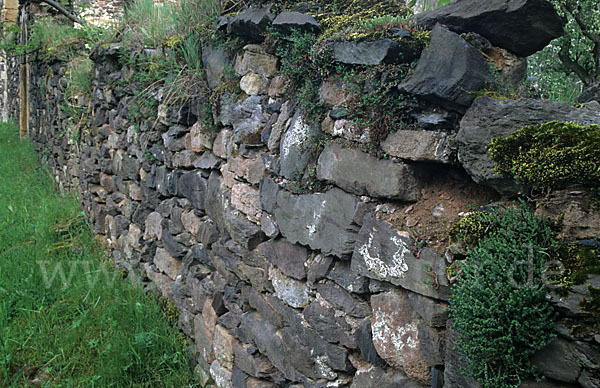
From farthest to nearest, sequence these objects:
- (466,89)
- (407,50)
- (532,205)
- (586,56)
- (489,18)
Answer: (586,56), (407,50), (489,18), (466,89), (532,205)

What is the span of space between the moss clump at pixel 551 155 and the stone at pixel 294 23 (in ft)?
3.84

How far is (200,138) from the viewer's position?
338 cm

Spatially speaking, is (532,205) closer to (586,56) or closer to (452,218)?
→ (452,218)

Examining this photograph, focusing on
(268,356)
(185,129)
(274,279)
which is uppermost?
(185,129)

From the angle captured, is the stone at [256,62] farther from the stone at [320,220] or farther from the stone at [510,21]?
the stone at [510,21]

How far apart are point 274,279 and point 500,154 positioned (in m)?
1.45

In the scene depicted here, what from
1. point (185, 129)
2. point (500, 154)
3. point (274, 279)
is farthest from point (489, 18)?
Answer: point (185, 129)

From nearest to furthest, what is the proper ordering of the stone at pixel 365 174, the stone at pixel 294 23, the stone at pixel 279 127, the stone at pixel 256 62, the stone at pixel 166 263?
the stone at pixel 365 174 < the stone at pixel 294 23 < the stone at pixel 279 127 < the stone at pixel 256 62 < the stone at pixel 166 263

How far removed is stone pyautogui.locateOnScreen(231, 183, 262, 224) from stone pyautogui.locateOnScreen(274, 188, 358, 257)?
29cm

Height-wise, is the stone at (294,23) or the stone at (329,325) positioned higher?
the stone at (294,23)

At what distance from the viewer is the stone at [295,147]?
7.43 ft

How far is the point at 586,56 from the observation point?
4.54 m

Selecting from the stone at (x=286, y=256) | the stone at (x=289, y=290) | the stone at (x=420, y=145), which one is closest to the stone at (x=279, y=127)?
the stone at (x=286, y=256)

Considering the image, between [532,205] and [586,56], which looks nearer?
[532,205]
